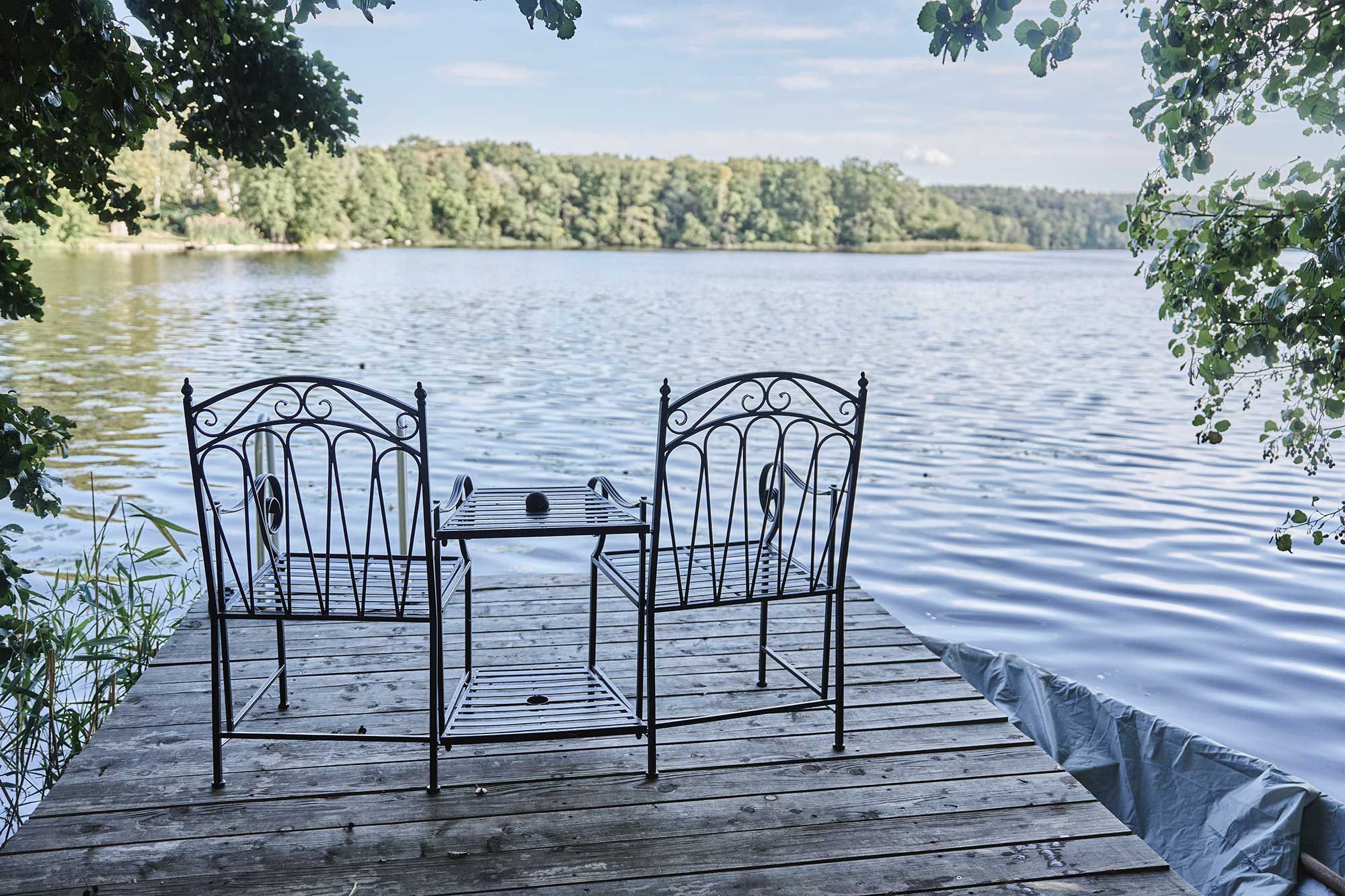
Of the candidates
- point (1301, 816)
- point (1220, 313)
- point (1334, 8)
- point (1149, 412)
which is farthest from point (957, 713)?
point (1149, 412)

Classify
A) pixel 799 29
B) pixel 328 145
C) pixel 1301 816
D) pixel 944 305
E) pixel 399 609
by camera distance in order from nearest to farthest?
pixel 399 609
pixel 1301 816
pixel 328 145
pixel 944 305
pixel 799 29

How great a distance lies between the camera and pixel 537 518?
2.57m

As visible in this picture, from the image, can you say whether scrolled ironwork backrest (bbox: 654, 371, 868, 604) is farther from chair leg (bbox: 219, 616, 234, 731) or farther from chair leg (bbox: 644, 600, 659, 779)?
chair leg (bbox: 219, 616, 234, 731)

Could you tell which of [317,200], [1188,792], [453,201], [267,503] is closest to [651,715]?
[267,503]

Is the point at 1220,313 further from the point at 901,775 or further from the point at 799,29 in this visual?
the point at 799,29

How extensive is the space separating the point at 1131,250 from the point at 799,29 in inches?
2229

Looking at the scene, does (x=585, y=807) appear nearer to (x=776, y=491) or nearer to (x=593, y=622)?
(x=593, y=622)

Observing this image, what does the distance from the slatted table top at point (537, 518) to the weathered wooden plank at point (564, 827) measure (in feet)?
1.99

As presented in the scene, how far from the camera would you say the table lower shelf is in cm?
230

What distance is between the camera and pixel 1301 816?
250 cm

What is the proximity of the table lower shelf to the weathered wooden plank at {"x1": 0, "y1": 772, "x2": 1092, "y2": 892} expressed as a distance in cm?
15

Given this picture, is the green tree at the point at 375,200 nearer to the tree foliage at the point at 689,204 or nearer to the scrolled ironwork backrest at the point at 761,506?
the tree foliage at the point at 689,204

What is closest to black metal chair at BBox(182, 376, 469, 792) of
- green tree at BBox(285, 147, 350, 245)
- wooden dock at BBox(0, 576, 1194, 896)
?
wooden dock at BBox(0, 576, 1194, 896)

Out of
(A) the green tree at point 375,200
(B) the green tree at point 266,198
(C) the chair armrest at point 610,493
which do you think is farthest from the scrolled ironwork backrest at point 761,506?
(A) the green tree at point 375,200
